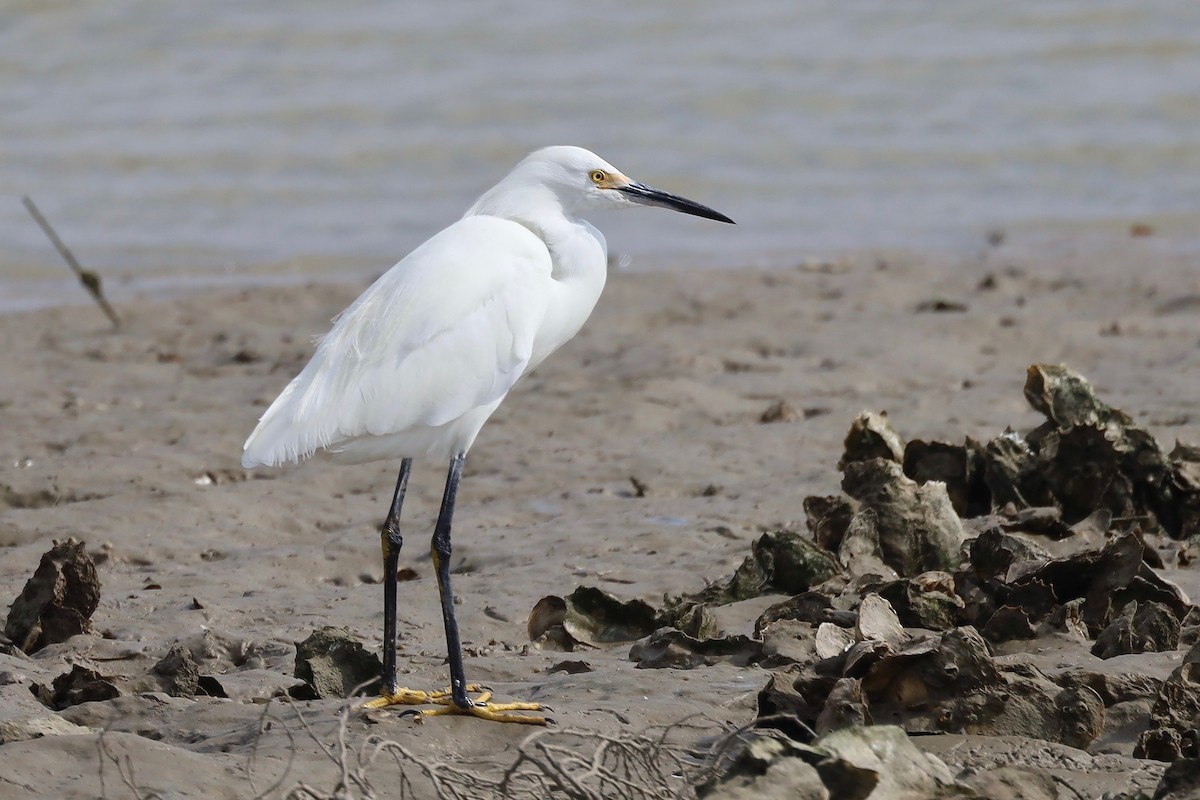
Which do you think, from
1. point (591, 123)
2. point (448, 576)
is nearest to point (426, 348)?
point (448, 576)

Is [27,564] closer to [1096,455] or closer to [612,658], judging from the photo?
[612,658]

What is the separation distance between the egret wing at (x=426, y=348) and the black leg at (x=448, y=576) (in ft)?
0.60

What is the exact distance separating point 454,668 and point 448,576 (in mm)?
358

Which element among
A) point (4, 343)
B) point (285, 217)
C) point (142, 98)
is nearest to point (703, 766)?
point (4, 343)

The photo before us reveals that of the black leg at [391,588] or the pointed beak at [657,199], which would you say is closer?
the black leg at [391,588]

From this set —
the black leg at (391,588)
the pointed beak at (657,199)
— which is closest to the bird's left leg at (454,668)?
the black leg at (391,588)

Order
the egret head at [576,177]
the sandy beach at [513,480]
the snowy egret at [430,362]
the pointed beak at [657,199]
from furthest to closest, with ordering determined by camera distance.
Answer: the pointed beak at [657,199] < the egret head at [576,177] < the snowy egret at [430,362] < the sandy beach at [513,480]

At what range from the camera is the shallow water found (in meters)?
12.4

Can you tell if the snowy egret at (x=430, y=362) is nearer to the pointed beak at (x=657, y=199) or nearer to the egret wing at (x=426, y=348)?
the egret wing at (x=426, y=348)

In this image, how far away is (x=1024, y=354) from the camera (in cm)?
813

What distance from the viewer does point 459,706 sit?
376 cm

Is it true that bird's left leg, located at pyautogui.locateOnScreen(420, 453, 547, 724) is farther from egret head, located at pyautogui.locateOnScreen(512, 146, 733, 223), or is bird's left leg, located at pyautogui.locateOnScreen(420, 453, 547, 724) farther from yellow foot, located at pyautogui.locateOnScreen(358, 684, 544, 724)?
egret head, located at pyautogui.locateOnScreen(512, 146, 733, 223)

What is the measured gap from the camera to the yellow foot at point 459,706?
11.9 ft

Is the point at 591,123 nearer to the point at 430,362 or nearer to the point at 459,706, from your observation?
the point at 430,362
